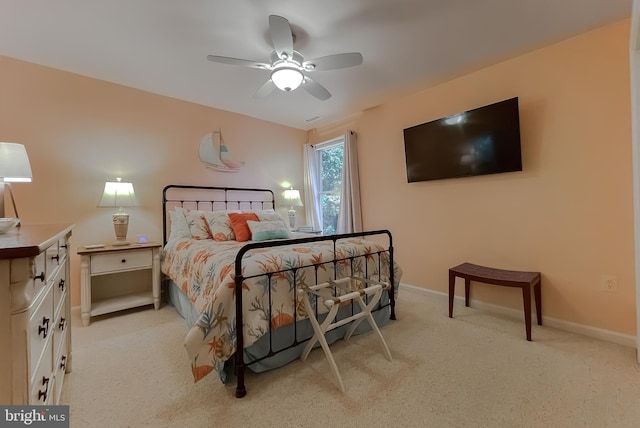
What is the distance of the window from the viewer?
4.37m

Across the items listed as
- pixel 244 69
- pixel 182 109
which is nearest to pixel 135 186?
pixel 182 109

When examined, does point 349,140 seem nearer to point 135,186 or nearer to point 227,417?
point 135,186

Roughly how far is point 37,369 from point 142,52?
247 cm

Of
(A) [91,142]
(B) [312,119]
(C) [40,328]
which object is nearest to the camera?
(C) [40,328]

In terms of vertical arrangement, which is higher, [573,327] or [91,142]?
[91,142]

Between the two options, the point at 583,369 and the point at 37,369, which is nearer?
the point at 37,369

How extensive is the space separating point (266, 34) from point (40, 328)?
2.20 metres

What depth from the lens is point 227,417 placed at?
1371 mm

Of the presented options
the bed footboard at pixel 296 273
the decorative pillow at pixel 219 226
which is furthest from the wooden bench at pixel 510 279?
the decorative pillow at pixel 219 226

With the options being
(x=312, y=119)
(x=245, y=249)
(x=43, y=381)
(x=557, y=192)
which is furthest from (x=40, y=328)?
(x=312, y=119)

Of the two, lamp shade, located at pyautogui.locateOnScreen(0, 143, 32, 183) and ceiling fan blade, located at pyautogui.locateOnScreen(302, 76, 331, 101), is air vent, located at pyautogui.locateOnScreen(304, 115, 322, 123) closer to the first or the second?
ceiling fan blade, located at pyautogui.locateOnScreen(302, 76, 331, 101)

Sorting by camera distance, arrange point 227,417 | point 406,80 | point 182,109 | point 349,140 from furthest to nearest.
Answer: point 349,140
point 182,109
point 406,80
point 227,417

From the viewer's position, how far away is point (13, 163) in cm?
162

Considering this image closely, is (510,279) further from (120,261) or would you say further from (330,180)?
(120,261)
